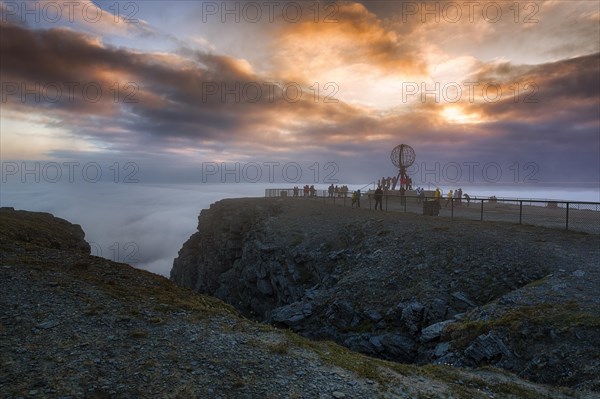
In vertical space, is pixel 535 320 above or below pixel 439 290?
above

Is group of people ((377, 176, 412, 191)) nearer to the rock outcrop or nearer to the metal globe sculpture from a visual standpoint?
the metal globe sculpture

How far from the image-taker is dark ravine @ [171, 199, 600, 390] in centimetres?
1202

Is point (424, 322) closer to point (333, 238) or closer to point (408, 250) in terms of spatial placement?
point (408, 250)

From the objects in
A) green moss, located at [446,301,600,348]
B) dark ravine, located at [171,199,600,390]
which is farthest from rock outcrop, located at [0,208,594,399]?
green moss, located at [446,301,600,348]

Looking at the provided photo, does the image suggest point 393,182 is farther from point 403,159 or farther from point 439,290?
point 439,290

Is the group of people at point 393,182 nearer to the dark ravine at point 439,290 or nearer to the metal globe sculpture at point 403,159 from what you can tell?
the metal globe sculpture at point 403,159

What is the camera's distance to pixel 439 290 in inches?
723

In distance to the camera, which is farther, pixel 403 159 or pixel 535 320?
pixel 403 159

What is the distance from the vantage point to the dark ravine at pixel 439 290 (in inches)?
473

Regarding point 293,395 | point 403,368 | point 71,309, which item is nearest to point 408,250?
point 403,368

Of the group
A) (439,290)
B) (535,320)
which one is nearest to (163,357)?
(535,320)

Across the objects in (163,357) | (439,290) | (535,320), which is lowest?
(439,290)

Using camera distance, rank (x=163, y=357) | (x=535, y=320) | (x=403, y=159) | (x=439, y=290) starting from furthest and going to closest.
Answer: (x=403, y=159) → (x=439, y=290) → (x=535, y=320) → (x=163, y=357)

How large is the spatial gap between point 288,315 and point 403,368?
1157 centimetres
